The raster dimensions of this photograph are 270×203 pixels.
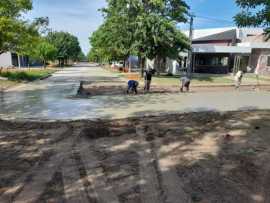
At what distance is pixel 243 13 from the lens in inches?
277

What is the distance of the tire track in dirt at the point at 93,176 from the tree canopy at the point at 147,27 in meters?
19.2

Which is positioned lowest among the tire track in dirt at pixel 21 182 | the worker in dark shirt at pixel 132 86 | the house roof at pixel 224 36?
the tire track in dirt at pixel 21 182

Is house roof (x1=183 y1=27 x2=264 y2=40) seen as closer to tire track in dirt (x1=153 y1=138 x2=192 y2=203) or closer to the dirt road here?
the dirt road

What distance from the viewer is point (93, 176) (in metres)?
4.58

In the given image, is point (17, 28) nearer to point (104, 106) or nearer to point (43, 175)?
point (104, 106)

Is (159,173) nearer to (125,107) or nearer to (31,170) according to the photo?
(31,170)

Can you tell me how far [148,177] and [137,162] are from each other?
26.7 inches

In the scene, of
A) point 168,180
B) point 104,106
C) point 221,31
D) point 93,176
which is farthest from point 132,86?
point 221,31

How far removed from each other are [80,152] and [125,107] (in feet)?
18.8

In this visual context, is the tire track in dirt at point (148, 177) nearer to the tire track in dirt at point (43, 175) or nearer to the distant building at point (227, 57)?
the tire track in dirt at point (43, 175)

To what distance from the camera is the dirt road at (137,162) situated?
13.2ft

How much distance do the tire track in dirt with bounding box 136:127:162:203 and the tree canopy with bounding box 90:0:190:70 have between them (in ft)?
62.5

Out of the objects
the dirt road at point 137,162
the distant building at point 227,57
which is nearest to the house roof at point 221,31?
the distant building at point 227,57

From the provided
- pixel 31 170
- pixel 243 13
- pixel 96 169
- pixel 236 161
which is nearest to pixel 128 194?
pixel 96 169
